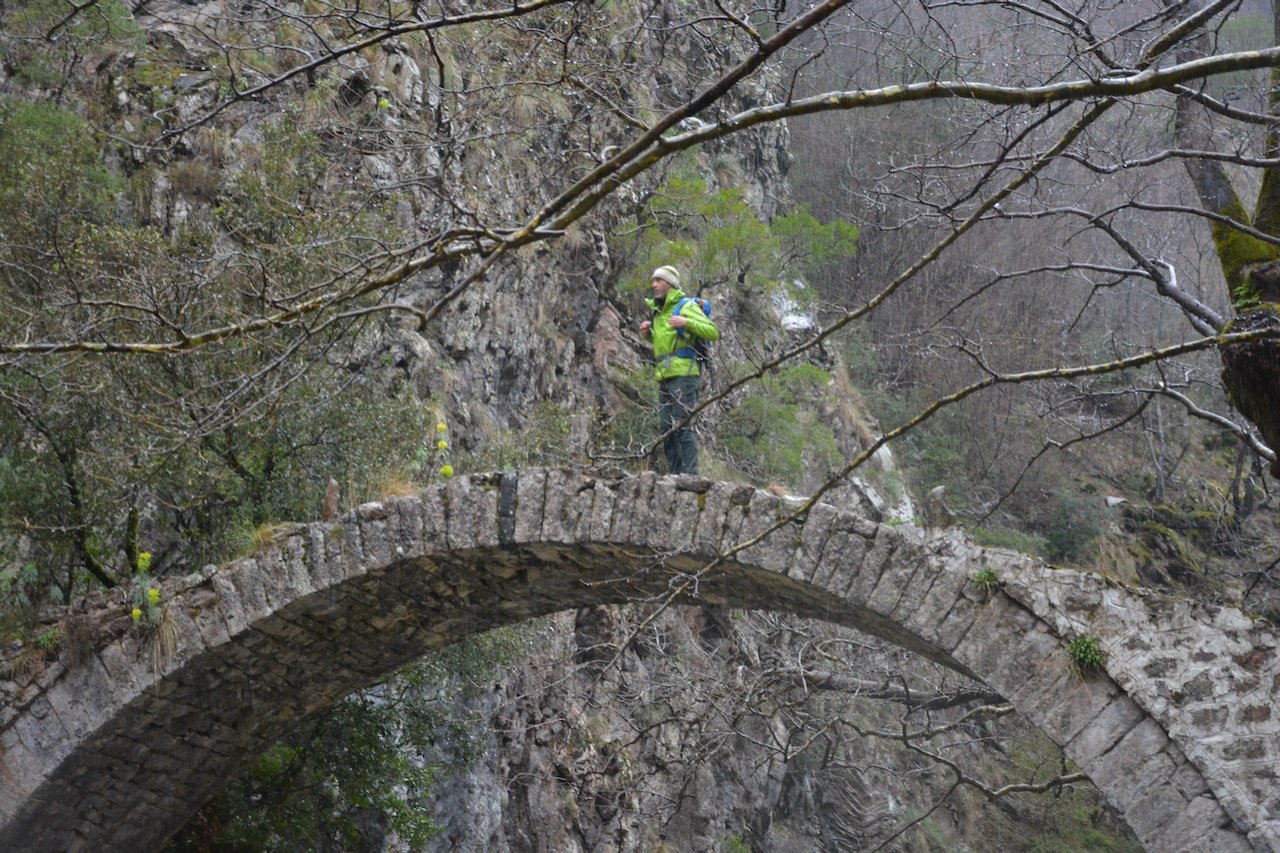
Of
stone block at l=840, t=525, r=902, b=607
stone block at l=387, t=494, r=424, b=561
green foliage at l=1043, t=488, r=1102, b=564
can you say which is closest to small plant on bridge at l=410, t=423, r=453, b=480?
stone block at l=387, t=494, r=424, b=561

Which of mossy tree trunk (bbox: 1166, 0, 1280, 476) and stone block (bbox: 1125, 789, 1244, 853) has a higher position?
mossy tree trunk (bbox: 1166, 0, 1280, 476)

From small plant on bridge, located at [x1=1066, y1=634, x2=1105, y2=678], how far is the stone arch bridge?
0.12 ft

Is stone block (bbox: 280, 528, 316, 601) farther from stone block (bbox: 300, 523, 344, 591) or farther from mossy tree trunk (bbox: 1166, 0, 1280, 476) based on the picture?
mossy tree trunk (bbox: 1166, 0, 1280, 476)

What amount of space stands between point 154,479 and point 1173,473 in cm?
1225

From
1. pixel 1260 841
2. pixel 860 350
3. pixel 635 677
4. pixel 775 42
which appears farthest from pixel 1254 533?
pixel 775 42

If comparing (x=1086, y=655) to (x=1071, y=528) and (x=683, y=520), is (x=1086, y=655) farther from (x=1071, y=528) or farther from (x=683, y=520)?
(x=1071, y=528)

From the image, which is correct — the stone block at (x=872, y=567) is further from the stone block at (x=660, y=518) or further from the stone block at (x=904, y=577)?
the stone block at (x=660, y=518)

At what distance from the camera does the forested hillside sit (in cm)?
399

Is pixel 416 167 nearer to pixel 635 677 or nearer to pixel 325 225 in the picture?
pixel 325 225

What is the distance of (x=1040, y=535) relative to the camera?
1405cm

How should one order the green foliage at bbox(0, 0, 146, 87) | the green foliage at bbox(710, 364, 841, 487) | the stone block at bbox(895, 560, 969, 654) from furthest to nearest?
the green foliage at bbox(710, 364, 841, 487) < the green foliage at bbox(0, 0, 146, 87) < the stone block at bbox(895, 560, 969, 654)

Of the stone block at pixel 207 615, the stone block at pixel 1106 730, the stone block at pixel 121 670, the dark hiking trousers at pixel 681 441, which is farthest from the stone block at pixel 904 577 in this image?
the stone block at pixel 121 670

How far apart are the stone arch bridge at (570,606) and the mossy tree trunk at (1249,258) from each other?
871 millimetres

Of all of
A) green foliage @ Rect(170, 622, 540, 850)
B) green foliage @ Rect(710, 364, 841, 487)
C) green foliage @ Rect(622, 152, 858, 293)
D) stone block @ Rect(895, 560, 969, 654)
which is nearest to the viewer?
stone block @ Rect(895, 560, 969, 654)
